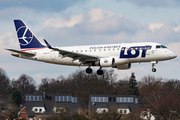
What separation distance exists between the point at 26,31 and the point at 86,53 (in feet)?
44.3

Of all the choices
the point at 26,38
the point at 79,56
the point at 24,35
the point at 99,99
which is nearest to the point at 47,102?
the point at 99,99

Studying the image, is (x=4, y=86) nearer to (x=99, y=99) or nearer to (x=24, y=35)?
(x=99, y=99)

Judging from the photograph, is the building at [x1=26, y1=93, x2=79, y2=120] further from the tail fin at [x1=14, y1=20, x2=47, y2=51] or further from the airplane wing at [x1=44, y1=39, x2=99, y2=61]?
the airplane wing at [x1=44, y1=39, x2=99, y2=61]

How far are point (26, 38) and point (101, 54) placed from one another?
15547 millimetres

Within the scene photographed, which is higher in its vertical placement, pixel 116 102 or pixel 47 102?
pixel 47 102

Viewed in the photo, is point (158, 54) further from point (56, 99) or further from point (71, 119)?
point (56, 99)

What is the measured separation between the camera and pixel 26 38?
6625 cm

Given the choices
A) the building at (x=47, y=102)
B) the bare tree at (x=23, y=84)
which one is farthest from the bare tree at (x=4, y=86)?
the building at (x=47, y=102)

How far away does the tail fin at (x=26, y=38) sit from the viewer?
65062 millimetres

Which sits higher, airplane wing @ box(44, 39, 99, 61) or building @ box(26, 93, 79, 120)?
airplane wing @ box(44, 39, 99, 61)

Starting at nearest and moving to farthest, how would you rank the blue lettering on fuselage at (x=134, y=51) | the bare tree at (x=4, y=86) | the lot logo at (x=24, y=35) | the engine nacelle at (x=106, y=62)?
the blue lettering on fuselage at (x=134, y=51) → the engine nacelle at (x=106, y=62) → the lot logo at (x=24, y=35) → the bare tree at (x=4, y=86)

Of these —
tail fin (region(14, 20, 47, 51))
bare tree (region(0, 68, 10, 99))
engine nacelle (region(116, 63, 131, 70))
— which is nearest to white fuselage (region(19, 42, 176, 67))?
engine nacelle (region(116, 63, 131, 70))

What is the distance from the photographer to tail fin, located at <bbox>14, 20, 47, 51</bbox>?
65062 mm

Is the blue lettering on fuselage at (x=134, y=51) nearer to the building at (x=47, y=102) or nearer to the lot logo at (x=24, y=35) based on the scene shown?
the lot logo at (x=24, y=35)
